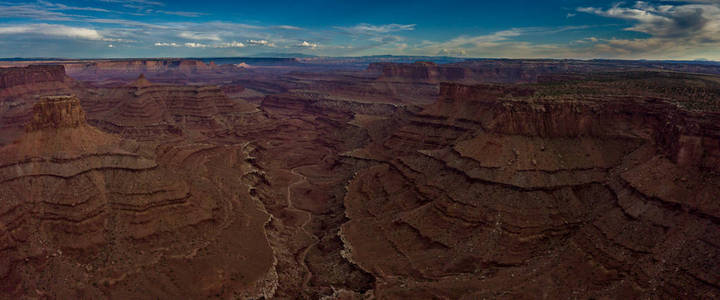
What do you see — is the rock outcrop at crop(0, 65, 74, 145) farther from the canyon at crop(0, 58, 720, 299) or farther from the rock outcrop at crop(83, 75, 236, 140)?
the canyon at crop(0, 58, 720, 299)

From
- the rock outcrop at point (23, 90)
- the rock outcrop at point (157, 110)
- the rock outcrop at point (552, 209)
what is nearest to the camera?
the rock outcrop at point (552, 209)

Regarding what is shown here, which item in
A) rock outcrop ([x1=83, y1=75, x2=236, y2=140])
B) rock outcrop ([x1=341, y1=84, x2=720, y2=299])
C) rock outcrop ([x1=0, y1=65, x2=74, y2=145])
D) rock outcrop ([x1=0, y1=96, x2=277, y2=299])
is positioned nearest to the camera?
rock outcrop ([x1=341, y1=84, x2=720, y2=299])

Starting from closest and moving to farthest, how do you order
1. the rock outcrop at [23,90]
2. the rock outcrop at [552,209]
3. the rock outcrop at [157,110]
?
the rock outcrop at [552,209], the rock outcrop at [23,90], the rock outcrop at [157,110]

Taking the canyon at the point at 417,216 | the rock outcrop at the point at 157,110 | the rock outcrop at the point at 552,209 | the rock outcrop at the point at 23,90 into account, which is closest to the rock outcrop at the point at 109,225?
the canyon at the point at 417,216

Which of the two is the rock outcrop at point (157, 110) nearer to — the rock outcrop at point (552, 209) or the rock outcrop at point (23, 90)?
the rock outcrop at point (23, 90)

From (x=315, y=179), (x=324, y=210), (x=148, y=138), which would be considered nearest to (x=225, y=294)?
(x=324, y=210)

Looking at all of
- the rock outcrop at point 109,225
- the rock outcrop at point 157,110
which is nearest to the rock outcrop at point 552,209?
the rock outcrop at point 109,225

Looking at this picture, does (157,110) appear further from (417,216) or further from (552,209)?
(552,209)

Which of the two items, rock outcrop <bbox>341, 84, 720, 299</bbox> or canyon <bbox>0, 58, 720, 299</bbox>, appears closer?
rock outcrop <bbox>341, 84, 720, 299</bbox>

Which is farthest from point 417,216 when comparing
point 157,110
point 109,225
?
point 157,110

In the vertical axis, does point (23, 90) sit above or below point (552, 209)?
above

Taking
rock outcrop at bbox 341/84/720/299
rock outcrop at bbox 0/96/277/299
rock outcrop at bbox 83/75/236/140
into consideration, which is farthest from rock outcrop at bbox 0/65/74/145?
rock outcrop at bbox 341/84/720/299

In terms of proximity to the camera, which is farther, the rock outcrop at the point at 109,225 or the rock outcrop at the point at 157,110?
the rock outcrop at the point at 157,110

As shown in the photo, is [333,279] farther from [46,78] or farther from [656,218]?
[46,78]
